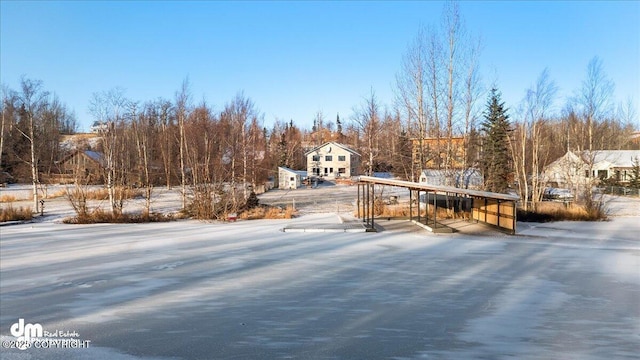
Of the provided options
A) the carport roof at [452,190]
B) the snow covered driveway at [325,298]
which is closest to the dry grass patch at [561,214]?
the carport roof at [452,190]

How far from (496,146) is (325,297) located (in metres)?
31.8

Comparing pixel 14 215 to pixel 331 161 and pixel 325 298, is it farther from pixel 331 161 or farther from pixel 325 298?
pixel 331 161

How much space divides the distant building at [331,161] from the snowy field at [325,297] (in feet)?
157

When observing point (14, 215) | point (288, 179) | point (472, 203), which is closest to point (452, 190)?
point (472, 203)

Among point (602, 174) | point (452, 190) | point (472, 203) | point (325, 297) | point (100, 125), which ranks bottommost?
point (325, 297)

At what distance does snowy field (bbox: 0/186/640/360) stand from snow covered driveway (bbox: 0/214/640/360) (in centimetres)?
3

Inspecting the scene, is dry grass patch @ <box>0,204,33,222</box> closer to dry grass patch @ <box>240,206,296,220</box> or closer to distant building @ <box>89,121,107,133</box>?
distant building @ <box>89,121,107,133</box>

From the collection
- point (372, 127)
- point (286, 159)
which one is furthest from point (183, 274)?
point (286, 159)

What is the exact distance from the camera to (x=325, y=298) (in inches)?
284

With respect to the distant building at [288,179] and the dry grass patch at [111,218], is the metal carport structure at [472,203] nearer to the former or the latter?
the dry grass patch at [111,218]

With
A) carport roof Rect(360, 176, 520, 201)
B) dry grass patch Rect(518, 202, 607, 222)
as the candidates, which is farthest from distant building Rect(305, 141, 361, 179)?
carport roof Rect(360, 176, 520, 201)

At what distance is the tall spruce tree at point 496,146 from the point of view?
33562 millimetres

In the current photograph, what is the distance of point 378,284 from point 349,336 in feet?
9.91

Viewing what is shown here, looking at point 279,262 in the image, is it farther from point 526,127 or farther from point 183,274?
point 526,127
